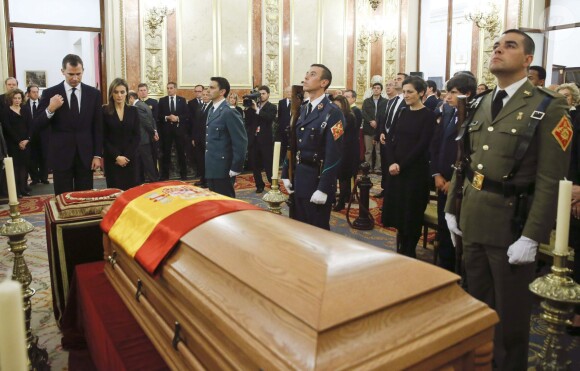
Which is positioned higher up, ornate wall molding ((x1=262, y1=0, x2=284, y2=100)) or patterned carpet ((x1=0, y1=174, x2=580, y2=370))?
ornate wall molding ((x1=262, y1=0, x2=284, y2=100))

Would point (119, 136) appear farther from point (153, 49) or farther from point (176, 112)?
point (153, 49)

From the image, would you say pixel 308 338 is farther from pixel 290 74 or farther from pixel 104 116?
pixel 290 74

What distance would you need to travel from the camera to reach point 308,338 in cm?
94

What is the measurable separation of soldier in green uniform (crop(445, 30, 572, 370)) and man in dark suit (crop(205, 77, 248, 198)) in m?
2.54

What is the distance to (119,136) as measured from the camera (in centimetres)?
439

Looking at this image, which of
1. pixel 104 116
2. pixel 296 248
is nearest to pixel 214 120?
pixel 104 116

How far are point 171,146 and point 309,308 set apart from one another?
26.0 ft

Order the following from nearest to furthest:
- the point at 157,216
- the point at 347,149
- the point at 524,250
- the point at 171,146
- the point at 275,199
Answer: the point at 157,216 < the point at 524,250 < the point at 275,199 < the point at 347,149 < the point at 171,146

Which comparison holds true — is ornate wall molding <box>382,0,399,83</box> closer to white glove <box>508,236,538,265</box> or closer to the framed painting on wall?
the framed painting on wall

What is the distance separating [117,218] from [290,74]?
337 inches

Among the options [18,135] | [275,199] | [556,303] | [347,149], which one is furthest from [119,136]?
[556,303]

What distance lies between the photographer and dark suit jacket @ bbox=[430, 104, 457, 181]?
3504mm

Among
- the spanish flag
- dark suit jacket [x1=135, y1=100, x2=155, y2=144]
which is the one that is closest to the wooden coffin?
the spanish flag

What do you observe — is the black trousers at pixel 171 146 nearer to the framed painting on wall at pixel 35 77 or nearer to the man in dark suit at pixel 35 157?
the man in dark suit at pixel 35 157
